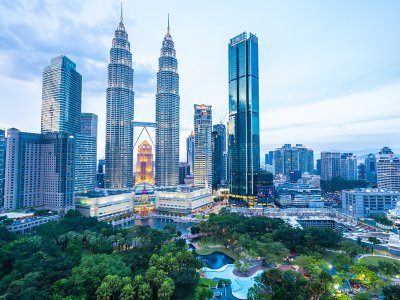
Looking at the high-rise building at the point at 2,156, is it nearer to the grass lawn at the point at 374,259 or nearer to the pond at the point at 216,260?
the pond at the point at 216,260

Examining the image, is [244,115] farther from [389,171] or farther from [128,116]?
[389,171]

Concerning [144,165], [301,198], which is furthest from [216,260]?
[144,165]

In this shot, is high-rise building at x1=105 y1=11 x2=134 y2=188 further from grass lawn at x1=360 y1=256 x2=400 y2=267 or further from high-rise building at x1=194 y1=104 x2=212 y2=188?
grass lawn at x1=360 y1=256 x2=400 y2=267

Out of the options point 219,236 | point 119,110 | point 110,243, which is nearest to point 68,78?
point 119,110

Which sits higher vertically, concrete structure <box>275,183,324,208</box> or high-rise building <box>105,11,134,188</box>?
high-rise building <box>105,11,134,188</box>

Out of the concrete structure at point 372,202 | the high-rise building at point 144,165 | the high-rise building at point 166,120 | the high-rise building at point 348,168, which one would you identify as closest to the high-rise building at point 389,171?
the concrete structure at point 372,202

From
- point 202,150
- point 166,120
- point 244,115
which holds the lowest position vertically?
point 202,150

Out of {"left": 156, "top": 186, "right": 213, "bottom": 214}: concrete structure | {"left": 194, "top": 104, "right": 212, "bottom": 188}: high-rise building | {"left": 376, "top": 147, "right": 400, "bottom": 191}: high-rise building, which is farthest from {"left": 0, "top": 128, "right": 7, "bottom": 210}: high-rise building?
{"left": 376, "top": 147, "right": 400, "bottom": 191}: high-rise building
